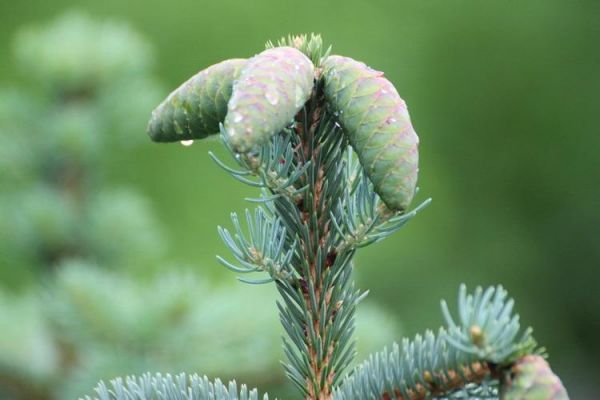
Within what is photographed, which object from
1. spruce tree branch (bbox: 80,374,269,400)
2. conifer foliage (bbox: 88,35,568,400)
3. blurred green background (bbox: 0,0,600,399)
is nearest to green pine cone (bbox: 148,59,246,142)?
conifer foliage (bbox: 88,35,568,400)

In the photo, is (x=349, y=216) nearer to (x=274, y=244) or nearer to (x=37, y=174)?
(x=274, y=244)

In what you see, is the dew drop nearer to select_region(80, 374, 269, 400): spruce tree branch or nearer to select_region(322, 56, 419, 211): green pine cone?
select_region(322, 56, 419, 211): green pine cone

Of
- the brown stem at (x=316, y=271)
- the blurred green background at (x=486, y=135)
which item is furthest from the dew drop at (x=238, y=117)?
the blurred green background at (x=486, y=135)

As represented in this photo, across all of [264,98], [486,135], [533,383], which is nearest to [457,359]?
[533,383]

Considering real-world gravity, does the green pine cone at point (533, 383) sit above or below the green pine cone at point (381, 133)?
below

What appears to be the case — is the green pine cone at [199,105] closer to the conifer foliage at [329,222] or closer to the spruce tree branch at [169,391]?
the conifer foliage at [329,222]

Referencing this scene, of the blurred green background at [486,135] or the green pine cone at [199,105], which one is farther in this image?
the blurred green background at [486,135]

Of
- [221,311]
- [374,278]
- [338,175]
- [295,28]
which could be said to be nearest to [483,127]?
[374,278]
